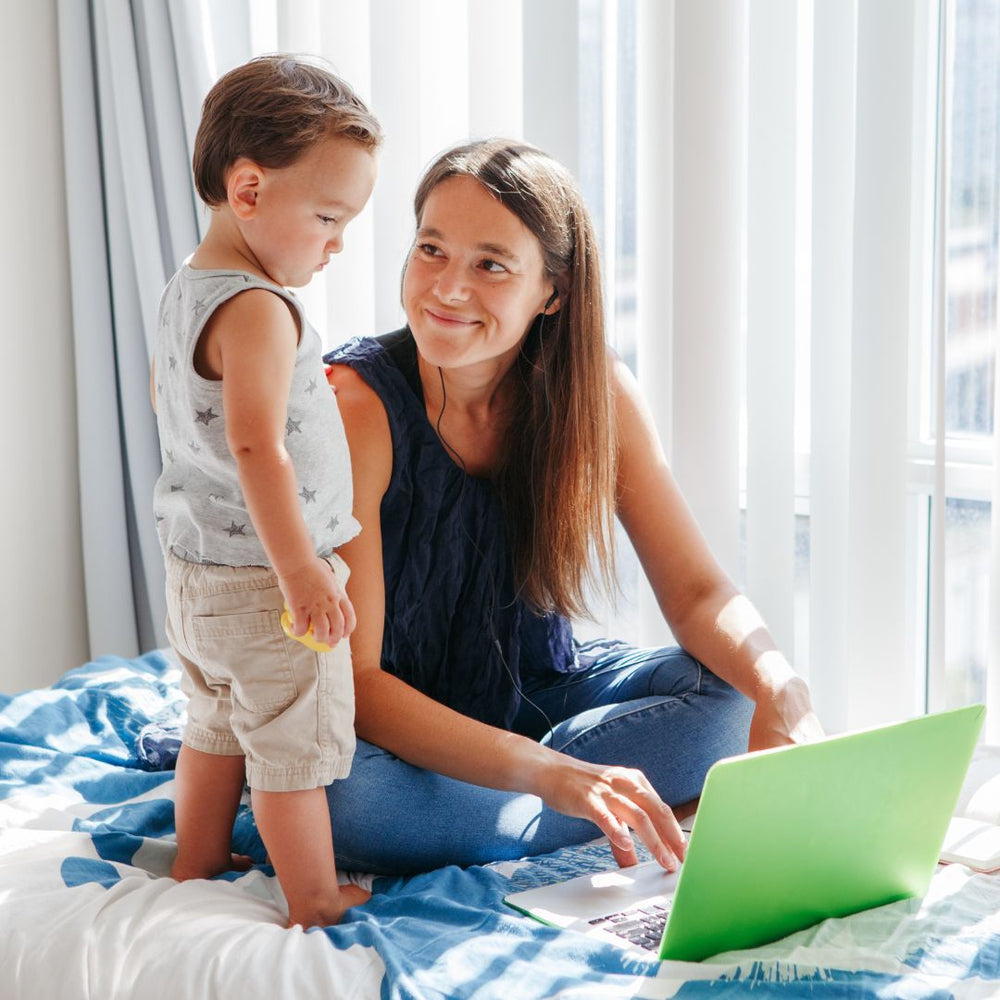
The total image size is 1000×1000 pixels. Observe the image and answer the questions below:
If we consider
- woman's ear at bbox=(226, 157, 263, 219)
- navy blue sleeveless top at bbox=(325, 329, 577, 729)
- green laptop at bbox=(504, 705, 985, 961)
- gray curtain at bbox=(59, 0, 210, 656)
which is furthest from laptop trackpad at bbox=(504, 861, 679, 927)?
gray curtain at bbox=(59, 0, 210, 656)

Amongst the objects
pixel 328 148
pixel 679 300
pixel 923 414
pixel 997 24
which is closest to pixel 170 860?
pixel 328 148

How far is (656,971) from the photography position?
3.43 ft

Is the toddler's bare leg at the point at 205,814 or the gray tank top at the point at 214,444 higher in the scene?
the gray tank top at the point at 214,444

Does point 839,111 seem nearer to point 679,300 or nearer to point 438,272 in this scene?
point 679,300

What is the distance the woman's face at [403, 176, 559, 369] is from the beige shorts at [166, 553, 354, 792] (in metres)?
0.40

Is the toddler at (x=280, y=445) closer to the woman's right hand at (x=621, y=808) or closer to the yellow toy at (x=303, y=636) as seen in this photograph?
the yellow toy at (x=303, y=636)

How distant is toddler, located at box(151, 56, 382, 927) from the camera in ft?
3.97

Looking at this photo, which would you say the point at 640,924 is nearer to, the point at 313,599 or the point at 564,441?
the point at 313,599

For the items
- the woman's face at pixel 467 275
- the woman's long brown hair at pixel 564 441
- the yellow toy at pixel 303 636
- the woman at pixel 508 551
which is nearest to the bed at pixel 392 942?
the woman at pixel 508 551

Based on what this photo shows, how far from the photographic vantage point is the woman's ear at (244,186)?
123 cm

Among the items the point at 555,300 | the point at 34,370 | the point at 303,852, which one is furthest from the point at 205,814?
the point at 34,370

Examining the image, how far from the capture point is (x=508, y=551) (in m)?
1.65

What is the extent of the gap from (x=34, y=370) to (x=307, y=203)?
5.97 feet

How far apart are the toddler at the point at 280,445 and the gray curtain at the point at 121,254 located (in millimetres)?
1518
